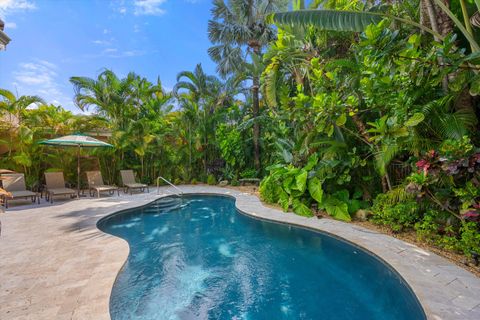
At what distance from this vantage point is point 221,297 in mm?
3857

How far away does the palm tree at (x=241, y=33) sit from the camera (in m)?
13.6

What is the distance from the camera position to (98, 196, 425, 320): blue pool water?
347cm

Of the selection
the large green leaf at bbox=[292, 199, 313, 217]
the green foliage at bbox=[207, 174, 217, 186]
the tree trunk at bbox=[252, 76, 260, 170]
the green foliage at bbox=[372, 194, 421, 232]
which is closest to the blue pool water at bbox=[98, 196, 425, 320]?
the large green leaf at bbox=[292, 199, 313, 217]

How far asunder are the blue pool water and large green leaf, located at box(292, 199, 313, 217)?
0.92 m

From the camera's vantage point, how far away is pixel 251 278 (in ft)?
14.6

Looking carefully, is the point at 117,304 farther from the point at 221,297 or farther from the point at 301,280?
the point at 301,280

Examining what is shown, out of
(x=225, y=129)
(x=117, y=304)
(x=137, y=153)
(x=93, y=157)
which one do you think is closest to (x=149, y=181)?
(x=137, y=153)

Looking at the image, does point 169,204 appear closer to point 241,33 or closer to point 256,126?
point 256,126

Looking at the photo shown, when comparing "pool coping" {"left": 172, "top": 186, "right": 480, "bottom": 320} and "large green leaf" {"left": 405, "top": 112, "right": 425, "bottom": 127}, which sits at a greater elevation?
"large green leaf" {"left": 405, "top": 112, "right": 425, "bottom": 127}

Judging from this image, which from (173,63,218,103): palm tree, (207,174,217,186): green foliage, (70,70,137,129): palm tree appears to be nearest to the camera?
(70,70,137,129): palm tree

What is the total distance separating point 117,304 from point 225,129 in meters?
11.7

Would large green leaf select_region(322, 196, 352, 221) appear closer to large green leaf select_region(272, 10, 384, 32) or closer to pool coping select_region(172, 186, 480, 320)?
pool coping select_region(172, 186, 480, 320)

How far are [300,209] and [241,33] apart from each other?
1143 cm

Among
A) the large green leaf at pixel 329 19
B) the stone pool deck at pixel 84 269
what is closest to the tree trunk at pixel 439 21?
the large green leaf at pixel 329 19
